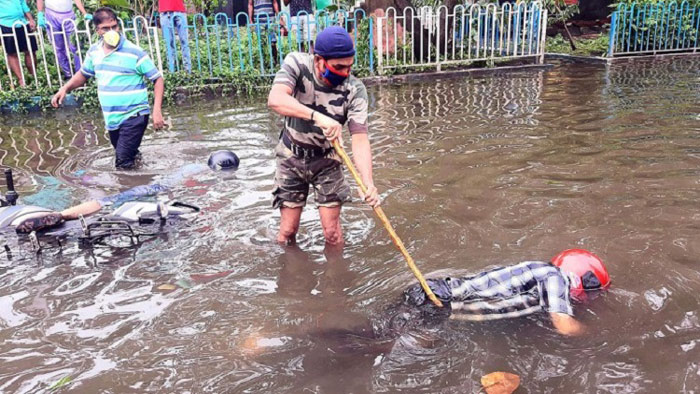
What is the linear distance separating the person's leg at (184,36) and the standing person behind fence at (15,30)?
101 inches

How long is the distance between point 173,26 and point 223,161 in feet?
19.8

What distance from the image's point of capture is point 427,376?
304 cm

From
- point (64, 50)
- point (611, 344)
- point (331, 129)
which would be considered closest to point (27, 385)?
point (331, 129)

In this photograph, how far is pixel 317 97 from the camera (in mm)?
3998

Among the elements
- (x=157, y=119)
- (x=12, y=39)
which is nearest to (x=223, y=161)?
(x=157, y=119)

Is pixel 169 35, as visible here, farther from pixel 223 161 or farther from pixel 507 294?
pixel 507 294

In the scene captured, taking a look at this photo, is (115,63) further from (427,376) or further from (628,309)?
(628,309)

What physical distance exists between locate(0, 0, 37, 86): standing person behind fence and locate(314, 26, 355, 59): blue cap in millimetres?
9005

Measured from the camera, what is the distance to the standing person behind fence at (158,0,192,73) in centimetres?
1144

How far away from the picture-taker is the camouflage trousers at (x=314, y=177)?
4.22 metres

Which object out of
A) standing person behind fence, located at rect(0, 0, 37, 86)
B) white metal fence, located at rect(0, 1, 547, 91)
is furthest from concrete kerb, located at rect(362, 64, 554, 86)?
standing person behind fence, located at rect(0, 0, 37, 86)

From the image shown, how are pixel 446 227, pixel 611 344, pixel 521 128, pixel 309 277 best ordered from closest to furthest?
pixel 611 344, pixel 309 277, pixel 446 227, pixel 521 128

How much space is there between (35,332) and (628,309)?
3577 millimetres

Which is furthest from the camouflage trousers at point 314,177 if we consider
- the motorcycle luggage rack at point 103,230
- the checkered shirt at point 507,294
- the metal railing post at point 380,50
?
the metal railing post at point 380,50
